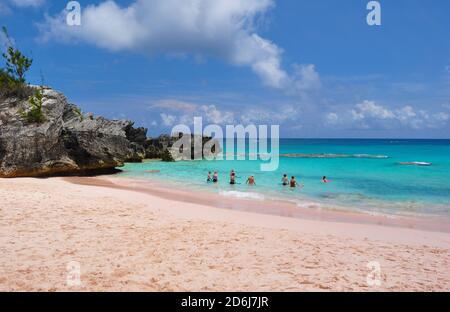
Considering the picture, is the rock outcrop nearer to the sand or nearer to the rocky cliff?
the rocky cliff

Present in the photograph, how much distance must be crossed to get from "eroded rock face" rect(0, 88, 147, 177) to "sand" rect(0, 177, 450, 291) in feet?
44.1

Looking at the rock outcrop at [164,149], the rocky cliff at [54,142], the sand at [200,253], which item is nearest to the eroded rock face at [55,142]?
the rocky cliff at [54,142]

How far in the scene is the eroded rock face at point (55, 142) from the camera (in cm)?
2461

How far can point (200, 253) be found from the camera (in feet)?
26.9

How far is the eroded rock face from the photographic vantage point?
24609 millimetres

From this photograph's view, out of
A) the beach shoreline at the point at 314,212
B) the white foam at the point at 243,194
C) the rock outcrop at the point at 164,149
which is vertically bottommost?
the beach shoreline at the point at 314,212

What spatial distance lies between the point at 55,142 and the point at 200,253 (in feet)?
74.0

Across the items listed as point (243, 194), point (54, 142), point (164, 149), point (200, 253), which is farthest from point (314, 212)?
point (164, 149)

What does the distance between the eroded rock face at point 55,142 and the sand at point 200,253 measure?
529 inches

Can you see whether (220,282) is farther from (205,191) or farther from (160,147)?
(160,147)

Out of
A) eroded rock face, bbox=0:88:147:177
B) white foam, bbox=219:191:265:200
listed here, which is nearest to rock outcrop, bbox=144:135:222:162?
eroded rock face, bbox=0:88:147:177

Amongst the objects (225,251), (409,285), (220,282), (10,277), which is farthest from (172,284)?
(409,285)

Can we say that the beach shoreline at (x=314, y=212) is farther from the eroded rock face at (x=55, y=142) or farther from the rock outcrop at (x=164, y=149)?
the rock outcrop at (x=164, y=149)
